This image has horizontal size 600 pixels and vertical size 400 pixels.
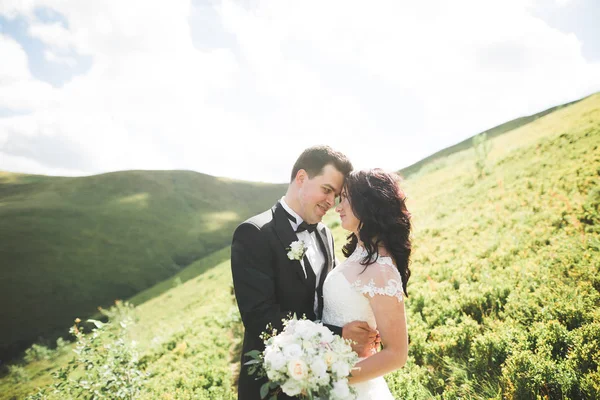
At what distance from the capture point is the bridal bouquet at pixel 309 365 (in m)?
2.01

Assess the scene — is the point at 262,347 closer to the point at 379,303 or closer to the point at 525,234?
the point at 379,303

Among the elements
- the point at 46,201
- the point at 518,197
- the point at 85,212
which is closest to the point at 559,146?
the point at 518,197

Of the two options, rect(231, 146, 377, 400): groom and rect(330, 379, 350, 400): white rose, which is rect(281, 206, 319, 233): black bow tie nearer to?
rect(231, 146, 377, 400): groom

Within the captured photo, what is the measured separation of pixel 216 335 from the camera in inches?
440

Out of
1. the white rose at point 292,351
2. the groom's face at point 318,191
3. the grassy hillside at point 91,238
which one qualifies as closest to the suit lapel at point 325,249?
the groom's face at point 318,191

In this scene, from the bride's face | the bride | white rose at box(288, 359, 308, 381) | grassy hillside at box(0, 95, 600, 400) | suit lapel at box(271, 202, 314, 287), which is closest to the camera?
white rose at box(288, 359, 308, 381)

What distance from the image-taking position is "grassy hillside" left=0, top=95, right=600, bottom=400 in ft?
12.6

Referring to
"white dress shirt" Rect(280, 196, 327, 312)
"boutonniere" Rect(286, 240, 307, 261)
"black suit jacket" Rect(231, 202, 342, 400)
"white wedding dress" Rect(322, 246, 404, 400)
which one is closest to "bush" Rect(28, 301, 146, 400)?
"black suit jacket" Rect(231, 202, 342, 400)

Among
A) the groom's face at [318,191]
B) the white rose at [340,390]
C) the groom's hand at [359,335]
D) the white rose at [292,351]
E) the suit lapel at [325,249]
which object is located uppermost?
the groom's face at [318,191]

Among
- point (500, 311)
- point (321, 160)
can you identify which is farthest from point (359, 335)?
point (500, 311)

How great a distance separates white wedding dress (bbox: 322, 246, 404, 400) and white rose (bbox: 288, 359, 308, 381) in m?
1.09

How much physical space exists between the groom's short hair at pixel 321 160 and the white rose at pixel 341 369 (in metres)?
2.26

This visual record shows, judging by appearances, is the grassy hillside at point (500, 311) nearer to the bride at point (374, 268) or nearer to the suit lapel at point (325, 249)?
the bride at point (374, 268)

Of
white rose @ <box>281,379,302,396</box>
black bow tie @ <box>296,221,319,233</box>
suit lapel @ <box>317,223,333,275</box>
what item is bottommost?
white rose @ <box>281,379,302,396</box>
